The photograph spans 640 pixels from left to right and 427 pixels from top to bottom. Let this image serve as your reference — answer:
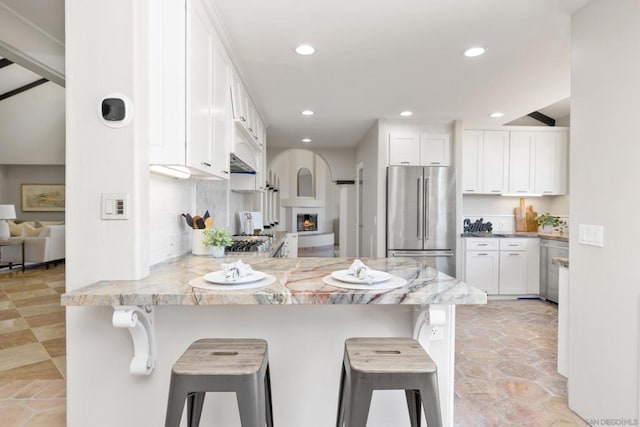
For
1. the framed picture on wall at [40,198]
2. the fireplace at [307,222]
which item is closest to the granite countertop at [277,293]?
the framed picture on wall at [40,198]

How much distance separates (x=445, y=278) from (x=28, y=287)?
6.15 metres

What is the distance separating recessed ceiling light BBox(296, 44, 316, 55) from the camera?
2824 millimetres

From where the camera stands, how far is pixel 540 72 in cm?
332

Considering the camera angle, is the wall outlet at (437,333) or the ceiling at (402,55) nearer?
the wall outlet at (437,333)

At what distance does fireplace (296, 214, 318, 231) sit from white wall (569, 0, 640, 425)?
1056cm

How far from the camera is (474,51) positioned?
2887 millimetres

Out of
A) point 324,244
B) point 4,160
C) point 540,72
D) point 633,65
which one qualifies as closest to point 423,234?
point 540,72

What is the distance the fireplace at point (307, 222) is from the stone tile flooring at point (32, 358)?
789 centimetres

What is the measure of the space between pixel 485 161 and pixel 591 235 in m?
3.47

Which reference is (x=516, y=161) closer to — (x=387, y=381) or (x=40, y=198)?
(x=387, y=381)

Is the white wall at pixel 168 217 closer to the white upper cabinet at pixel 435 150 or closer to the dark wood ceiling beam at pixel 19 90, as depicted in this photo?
the white upper cabinet at pixel 435 150

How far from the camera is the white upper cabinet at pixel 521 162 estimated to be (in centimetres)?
530

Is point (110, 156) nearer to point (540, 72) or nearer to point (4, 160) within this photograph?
point (540, 72)

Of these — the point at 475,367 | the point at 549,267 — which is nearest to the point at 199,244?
the point at 475,367
